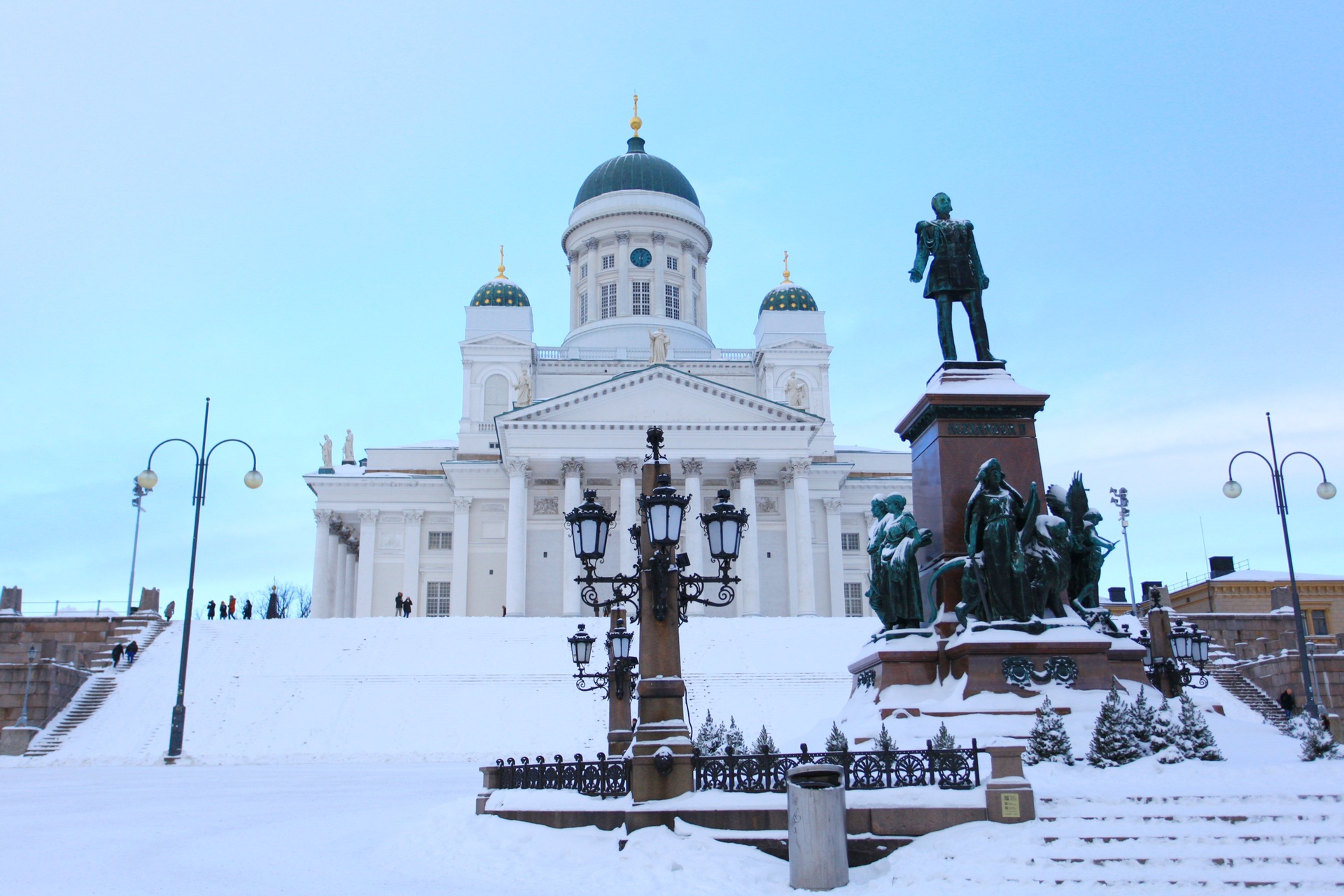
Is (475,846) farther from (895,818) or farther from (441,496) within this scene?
(441,496)

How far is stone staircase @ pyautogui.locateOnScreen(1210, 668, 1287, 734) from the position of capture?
2876 centimetres

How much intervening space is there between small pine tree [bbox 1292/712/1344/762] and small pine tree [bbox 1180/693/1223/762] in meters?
0.74

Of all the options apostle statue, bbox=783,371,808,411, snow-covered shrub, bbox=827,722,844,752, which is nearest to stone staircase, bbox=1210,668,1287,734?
snow-covered shrub, bbox=827,722,844,752

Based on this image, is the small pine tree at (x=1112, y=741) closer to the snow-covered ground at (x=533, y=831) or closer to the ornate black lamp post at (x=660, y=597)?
the snow-covered ground at (x=533, y=831)

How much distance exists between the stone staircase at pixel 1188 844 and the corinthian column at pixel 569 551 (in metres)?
41.3

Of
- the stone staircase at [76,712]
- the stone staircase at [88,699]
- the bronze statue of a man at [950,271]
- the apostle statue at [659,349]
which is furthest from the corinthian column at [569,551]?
the bronze statue of a man at [950,271]

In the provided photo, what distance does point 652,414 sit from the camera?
52781 millimetres

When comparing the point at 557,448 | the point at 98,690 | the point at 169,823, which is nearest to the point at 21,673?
the point at 98,690

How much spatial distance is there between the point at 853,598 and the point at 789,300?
1902 cm

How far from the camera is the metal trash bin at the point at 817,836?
8.32 m

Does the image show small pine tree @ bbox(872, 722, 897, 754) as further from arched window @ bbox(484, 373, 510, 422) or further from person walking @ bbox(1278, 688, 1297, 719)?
arched window @ bbox(484, 373, 510, 422)

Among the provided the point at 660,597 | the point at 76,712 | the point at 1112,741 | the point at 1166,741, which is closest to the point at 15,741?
the point at 76,712

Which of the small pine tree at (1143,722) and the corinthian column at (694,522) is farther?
the corinthian column at (694,522)

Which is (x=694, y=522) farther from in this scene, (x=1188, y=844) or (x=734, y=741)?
(x=1188, y=844)
